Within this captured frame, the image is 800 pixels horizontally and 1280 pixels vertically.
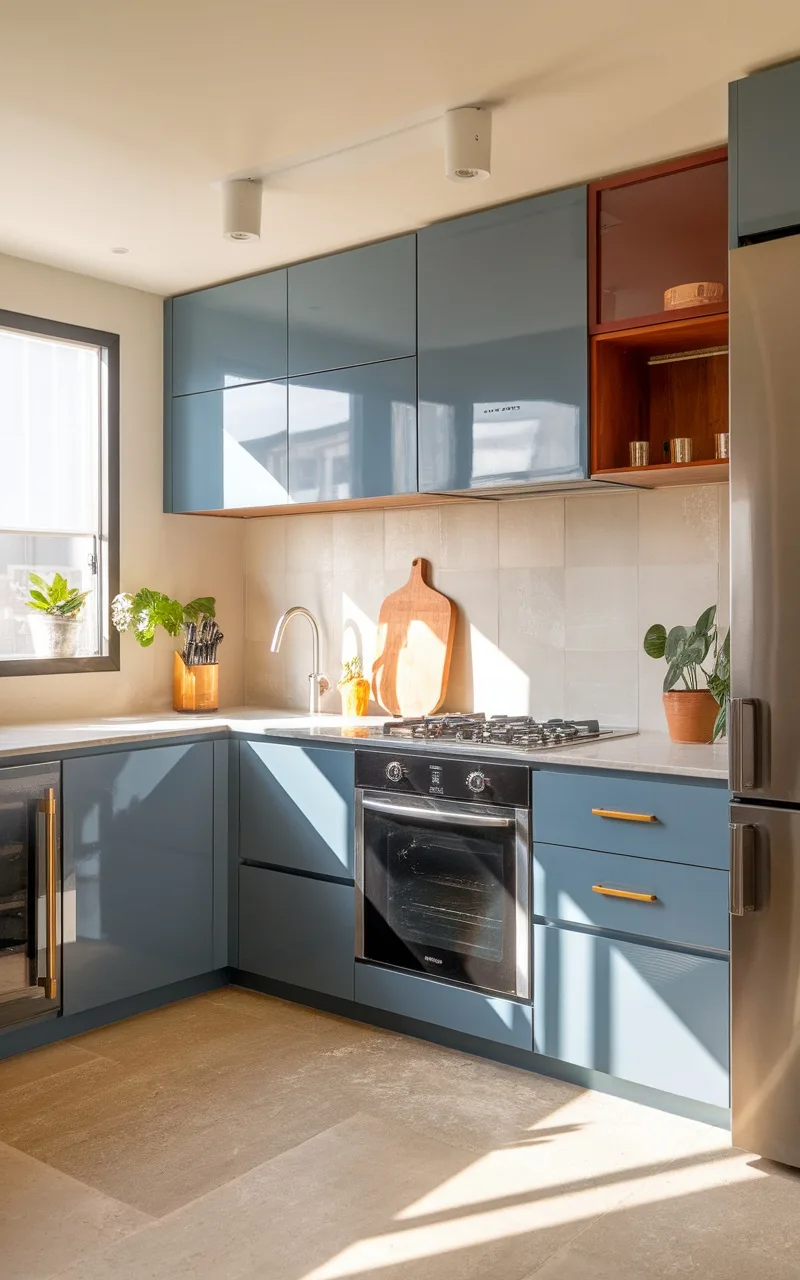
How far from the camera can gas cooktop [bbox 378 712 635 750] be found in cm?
301

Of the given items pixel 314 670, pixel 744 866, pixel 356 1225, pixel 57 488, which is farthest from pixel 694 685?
pixel 57 488

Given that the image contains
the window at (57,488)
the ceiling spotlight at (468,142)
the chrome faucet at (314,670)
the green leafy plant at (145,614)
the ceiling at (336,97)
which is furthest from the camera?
the chrome faucet at (314,670)

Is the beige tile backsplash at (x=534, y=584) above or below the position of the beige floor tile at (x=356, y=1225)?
above

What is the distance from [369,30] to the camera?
223 centimetres

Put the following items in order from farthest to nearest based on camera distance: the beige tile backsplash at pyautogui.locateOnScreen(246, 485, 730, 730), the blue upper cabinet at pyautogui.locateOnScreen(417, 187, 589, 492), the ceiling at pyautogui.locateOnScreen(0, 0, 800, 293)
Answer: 1. the beige tile backsplash at pyautogui.locateOnScreen(246, 485, 730, 730)
2. the blue upper cabinet at pyautogui.locateOnScreen(417, 187, 589, 492)
3. the ceiling at pyautogui.locateOnScreen(0, 0, 800, 293)

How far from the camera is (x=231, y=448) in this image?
396 cm

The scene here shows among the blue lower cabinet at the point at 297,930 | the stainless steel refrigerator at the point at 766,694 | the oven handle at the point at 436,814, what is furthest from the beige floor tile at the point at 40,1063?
the stainless steel refrigerator at the point at 766,694

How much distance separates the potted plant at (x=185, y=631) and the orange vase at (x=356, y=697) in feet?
1.81

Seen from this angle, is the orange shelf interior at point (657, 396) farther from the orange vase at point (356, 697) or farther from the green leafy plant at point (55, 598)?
the green leafy plant at point (55, 598)

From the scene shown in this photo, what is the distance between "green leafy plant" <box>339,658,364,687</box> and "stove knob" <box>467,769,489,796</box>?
1.05 metres

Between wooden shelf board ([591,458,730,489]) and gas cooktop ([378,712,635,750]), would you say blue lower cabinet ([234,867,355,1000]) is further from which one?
wooden shelf board ([591,458,730,489])

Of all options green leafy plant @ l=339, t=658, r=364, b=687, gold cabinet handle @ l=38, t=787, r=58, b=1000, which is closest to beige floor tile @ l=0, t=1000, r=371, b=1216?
gold cabinet handle @ l=38, t=787, r=58, b=1000

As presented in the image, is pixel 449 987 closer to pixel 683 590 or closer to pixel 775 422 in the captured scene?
pixel 683 590

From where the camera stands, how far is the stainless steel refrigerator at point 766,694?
237cm
